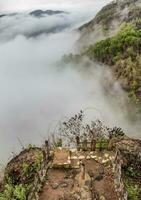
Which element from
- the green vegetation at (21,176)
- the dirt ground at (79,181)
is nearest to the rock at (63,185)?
the dirt ground at (79,181)

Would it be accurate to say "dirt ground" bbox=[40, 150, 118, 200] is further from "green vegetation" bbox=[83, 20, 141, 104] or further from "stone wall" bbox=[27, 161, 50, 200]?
"green vegetation" bbox=[83, 20, 141, 104]

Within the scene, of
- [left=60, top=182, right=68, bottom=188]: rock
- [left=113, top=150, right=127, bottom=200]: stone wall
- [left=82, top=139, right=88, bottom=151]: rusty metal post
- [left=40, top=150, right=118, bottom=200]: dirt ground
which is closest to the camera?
[left=113, top=150, right=127, bottom=200]: stone wall

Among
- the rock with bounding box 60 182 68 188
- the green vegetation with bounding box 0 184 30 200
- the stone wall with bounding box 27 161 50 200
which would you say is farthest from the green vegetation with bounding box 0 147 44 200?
the rock with bounding box 60 182 68 188

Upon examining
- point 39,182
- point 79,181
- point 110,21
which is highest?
point 110,21

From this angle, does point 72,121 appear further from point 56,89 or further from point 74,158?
point 56,89

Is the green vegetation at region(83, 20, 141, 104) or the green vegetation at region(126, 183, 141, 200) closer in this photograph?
the green vegetation at region(126, 183, 141, 200)

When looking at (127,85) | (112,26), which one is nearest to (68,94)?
(127,85)

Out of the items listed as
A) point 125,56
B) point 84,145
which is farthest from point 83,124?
point 125,56

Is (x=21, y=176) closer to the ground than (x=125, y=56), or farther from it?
closer to the ground

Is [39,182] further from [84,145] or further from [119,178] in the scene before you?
[84,145]
